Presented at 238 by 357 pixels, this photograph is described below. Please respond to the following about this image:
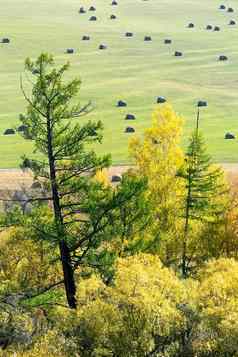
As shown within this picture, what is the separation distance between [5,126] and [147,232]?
3306 centimetres

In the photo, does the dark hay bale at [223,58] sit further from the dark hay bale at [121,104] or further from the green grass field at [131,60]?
the dark hay bale at [121,104]

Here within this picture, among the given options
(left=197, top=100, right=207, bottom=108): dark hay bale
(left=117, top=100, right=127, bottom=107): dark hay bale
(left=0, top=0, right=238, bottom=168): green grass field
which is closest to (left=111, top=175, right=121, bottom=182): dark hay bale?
(left=0, top=0, right=238, bottom=168): green grass field

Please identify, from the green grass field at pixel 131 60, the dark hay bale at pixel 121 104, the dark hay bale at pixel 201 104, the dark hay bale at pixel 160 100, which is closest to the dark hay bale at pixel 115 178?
the green grass field at pixel 131 60

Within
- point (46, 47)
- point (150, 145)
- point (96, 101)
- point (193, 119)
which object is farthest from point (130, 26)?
point (150, 145)

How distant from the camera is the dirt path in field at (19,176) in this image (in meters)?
62.8

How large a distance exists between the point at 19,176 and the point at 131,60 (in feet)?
151

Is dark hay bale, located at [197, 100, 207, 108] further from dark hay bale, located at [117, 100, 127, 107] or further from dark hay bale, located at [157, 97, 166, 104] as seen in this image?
dark hay bale, located at [117, 100, 127, 107]

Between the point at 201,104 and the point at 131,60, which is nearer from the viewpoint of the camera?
the point at 201,104

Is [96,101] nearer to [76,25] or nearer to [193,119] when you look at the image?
[193,119]

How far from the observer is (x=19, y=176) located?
64.4m

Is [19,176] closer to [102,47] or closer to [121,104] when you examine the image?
[121,104]

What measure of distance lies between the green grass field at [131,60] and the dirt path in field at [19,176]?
4.88ft

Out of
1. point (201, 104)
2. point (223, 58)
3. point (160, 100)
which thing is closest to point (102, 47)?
point (223, 58)

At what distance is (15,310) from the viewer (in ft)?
124
